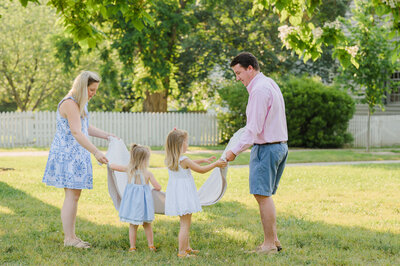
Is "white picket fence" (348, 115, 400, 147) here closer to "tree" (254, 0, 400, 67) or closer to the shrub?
the shrub

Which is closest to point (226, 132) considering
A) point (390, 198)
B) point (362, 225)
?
point (390, 198)

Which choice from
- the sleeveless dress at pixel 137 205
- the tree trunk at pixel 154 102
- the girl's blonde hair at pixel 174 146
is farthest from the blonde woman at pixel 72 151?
the tree trunk at pixel 154 102

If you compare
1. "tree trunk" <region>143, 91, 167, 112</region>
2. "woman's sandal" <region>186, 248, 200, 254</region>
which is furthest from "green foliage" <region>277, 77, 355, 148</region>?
"woman's sandal" <region>186, 248, 200, 254</region>

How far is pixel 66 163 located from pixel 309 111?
628 inches

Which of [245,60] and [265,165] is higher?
[245,60]

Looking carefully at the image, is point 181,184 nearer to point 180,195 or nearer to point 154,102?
point 180,195

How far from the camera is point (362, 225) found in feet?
22.3

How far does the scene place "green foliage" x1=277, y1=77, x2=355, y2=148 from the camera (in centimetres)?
2012

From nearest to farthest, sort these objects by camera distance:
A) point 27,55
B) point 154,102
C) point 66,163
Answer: point 66,163
point 154,102
point 27,55

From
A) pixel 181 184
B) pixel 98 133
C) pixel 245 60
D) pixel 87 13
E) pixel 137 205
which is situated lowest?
pixel 137 205

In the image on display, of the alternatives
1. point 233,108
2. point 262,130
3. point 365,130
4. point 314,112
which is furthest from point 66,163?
point 365,130

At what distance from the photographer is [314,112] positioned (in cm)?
2052

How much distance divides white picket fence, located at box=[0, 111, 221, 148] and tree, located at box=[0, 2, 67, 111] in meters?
9.41

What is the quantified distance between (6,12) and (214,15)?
45.7 feet
